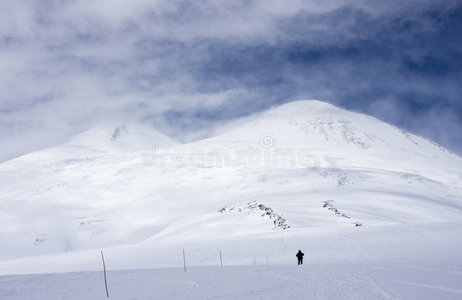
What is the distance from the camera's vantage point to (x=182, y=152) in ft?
521

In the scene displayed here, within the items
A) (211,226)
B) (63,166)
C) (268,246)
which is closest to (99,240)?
(211,226)

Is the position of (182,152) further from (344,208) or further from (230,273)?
(230,273)

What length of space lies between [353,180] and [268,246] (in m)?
72.3

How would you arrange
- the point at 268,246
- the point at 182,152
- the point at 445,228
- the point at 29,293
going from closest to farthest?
the point at 29,293, the point at 268,246, the point at 445,228, the point at 182,152

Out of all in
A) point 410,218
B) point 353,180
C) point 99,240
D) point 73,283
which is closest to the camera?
point 73,283

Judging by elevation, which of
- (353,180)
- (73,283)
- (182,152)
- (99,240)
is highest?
(182,152)

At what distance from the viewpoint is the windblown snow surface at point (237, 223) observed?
17.3m

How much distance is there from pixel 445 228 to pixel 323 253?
1894cm

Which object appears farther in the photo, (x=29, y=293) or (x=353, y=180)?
(x=353, y=180)

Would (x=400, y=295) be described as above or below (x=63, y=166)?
below

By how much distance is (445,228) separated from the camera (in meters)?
42.5

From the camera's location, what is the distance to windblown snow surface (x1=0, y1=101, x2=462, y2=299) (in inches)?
680

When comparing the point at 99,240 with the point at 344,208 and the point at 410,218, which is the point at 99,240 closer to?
the point at 344,208

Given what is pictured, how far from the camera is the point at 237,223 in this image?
5666 centimetres
